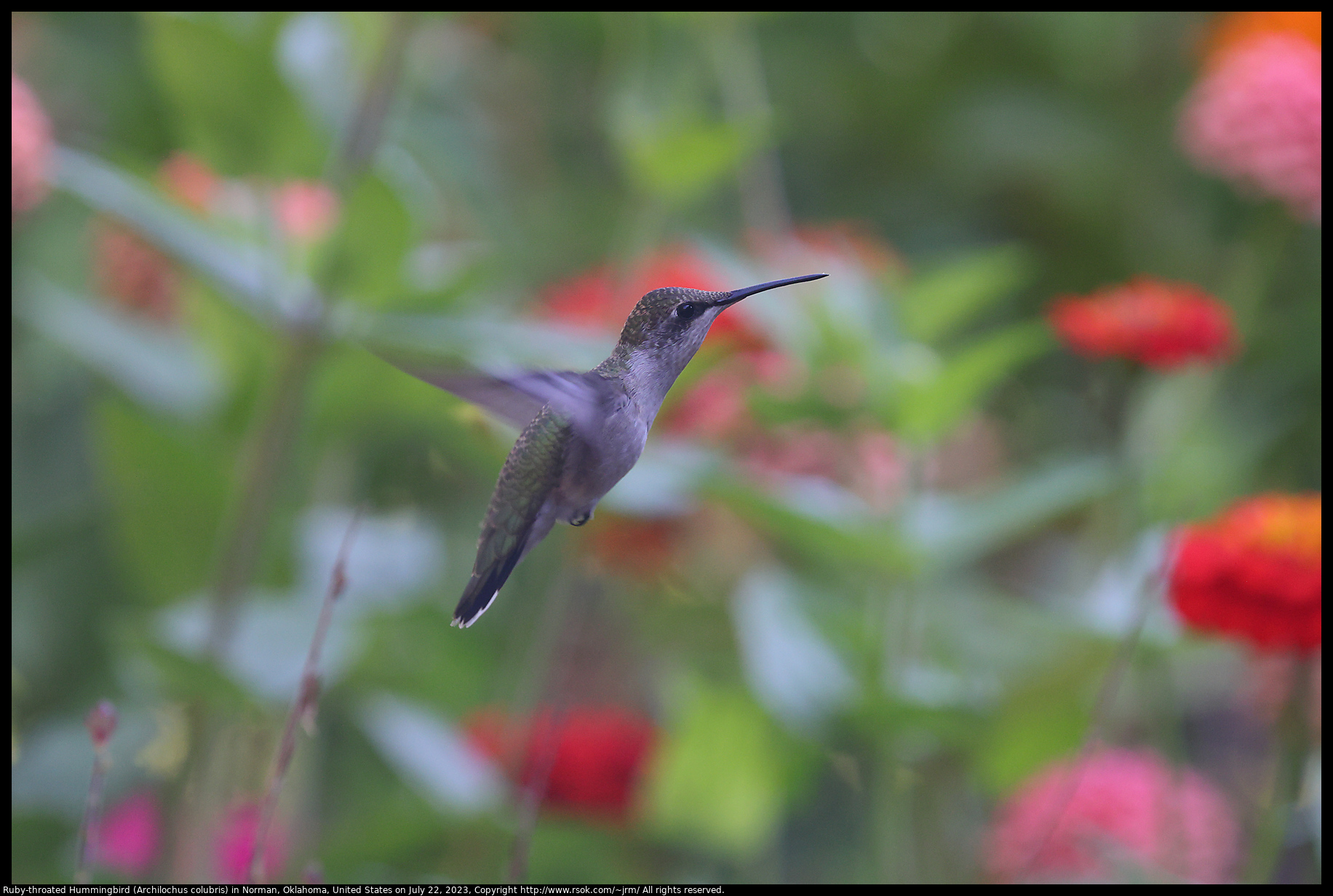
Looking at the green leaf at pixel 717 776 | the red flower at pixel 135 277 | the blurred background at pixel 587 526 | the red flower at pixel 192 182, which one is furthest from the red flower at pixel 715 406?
the red flower at pixel 135 277

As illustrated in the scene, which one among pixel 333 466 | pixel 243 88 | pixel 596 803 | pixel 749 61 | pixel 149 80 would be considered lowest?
pixel 596 803

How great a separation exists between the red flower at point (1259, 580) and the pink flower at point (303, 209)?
12.6 inches

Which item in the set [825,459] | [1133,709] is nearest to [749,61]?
[825,459]

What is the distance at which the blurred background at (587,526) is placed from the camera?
41 centimetres

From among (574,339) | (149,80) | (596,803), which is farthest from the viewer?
(149,80)

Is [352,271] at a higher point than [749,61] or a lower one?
lower

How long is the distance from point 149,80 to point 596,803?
57 centimetres

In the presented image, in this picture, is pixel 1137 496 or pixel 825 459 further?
pixel 825 459

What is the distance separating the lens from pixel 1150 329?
331 millimetres

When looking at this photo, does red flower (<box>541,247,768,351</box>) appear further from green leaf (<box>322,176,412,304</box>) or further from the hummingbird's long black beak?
the hummingbird's long black beak

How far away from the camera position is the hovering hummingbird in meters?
0.14

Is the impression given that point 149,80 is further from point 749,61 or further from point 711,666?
point 711,666

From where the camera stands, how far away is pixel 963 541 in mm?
423

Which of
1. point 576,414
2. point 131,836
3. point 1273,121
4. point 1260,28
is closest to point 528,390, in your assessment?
point 576,414
